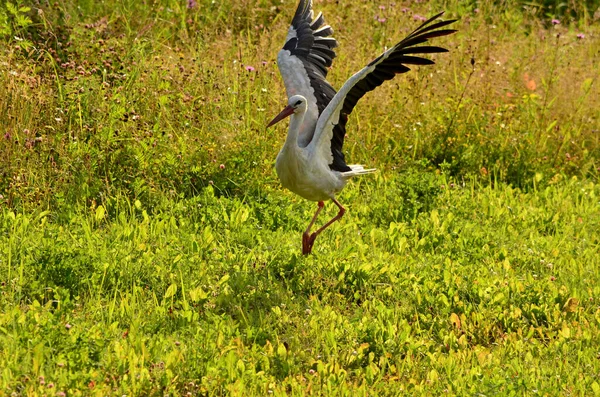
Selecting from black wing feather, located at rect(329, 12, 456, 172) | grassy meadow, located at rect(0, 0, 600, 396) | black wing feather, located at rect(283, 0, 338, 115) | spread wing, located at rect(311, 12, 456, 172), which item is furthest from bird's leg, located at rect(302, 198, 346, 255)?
black wing feather, located at rect(283, 0, 338, 115)

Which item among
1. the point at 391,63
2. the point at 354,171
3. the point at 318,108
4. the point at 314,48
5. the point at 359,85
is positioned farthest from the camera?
the point at 314,48

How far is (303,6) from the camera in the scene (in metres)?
7.84

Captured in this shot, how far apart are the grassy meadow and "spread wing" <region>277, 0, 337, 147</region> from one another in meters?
0.62

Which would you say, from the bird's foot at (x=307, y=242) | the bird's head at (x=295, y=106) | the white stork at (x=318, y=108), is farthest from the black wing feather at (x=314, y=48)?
the bird's foot at (x=307, y=242)

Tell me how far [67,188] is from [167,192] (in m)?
0.74

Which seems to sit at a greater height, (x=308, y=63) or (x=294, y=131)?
(x=308, y=63)

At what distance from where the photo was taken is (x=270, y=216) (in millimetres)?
6910

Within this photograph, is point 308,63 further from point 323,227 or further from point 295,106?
point 323,227

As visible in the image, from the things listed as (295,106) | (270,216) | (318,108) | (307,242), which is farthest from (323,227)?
(318,108)

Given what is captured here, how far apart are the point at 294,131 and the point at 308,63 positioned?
4.13 ft

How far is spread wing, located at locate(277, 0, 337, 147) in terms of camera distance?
7.00 meters

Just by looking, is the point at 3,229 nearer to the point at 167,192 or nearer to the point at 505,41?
the point at 167,192

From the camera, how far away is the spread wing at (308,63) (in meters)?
7.00

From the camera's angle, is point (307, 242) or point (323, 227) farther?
point (323, 227)
